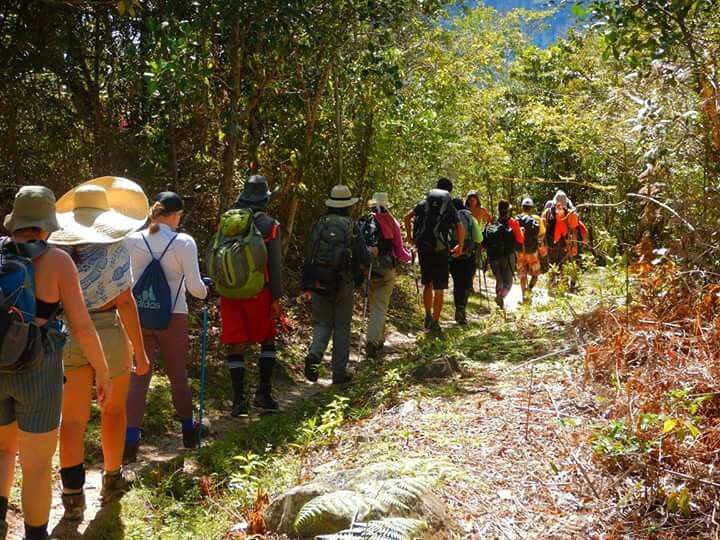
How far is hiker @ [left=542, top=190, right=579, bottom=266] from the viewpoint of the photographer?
1412 cm

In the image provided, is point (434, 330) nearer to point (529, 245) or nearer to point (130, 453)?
point (529, 245)

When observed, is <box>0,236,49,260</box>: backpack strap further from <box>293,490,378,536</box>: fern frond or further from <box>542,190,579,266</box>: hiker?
<box>542,190,579,266</box>: hiker

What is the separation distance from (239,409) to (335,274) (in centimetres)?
176

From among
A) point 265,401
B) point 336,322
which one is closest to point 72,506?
point 265,401

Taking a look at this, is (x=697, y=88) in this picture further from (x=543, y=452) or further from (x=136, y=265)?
(x=136, y=265)

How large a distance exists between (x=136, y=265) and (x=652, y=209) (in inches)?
167

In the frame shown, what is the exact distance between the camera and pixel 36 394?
13.1 feet

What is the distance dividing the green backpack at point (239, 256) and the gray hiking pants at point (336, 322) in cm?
153

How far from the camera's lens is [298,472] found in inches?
205

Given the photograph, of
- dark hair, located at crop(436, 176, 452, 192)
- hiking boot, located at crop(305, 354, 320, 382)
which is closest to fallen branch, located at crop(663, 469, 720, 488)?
hiking boot, located at crop(305, 354, 320, 382)

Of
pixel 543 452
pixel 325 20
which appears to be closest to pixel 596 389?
pixel 543 452

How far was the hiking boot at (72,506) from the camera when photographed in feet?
15.9

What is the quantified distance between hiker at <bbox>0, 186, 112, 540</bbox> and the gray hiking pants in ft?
15.0

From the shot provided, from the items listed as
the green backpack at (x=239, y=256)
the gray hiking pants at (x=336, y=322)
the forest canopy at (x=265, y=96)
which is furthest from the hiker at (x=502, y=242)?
the green backpack at (x=239, y=256)
